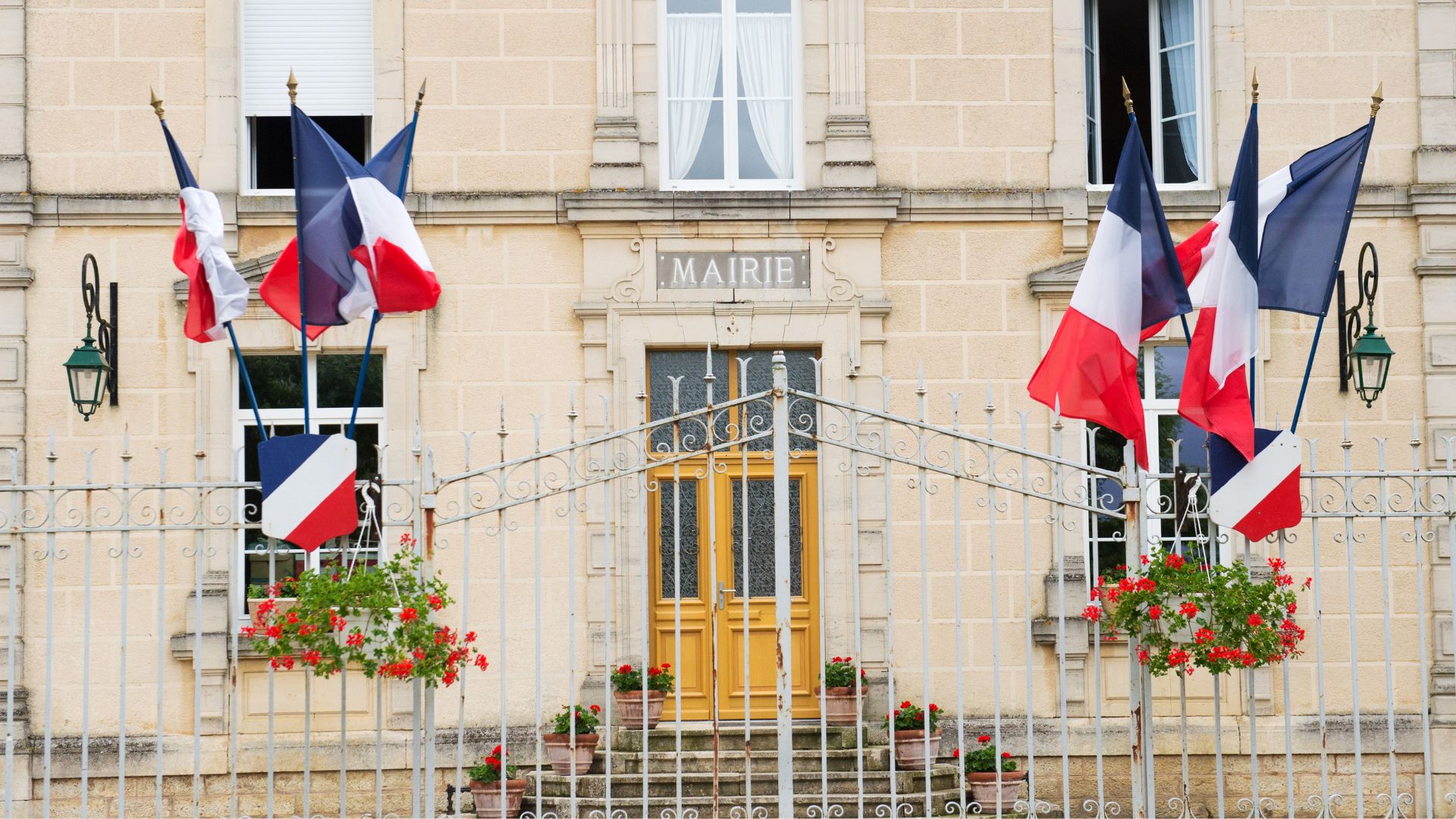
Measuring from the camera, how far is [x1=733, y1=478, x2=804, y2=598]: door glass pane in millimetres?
9336

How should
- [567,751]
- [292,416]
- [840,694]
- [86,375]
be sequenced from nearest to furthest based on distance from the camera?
1. [567,751]
2. [840,694]
3. [86,375]
4. [292,416]

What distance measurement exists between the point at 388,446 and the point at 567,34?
299 cm

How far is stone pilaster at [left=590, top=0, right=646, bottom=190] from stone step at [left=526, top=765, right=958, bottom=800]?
12.7ft

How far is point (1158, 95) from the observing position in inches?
404

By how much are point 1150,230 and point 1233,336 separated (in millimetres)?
602

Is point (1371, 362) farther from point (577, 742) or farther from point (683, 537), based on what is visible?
point (577, 742)

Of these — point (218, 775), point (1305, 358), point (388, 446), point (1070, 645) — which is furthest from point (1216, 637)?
point (218, 775)

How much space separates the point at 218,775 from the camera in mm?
9172

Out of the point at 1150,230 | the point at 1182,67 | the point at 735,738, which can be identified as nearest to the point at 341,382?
the point at 735,738

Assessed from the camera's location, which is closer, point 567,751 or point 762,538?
point 567,751

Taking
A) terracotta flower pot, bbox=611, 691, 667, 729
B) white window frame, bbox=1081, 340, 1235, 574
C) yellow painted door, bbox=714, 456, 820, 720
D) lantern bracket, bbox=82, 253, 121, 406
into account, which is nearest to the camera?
terracotta flower pot, bbox=611, 691, 667, 729

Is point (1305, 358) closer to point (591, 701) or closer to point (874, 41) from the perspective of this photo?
point (874, 41)

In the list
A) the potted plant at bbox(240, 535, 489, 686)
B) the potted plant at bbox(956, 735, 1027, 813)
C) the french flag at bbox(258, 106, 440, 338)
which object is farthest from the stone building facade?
the potted plant at bbox(240, 535, 489, 686)

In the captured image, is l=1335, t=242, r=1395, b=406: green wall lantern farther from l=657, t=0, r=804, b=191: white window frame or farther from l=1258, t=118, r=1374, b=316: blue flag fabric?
l=657, t=0, r=804, b=191: white window frame
